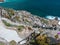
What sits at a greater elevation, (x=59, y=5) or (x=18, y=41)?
(x=18, y=41)

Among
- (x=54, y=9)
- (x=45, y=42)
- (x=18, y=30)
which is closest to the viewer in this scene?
(x=45, y=42)

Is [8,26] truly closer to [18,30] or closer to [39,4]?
[18,30]

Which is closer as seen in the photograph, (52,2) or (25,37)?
(25,37)

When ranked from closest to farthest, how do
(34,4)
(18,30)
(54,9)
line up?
(18,30), (54,9), (34,4)

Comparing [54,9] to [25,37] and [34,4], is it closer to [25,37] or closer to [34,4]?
[34,4]

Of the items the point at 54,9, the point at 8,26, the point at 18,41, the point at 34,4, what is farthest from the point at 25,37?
the point at 34,4

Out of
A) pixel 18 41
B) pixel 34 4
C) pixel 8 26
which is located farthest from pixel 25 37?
pixel 34 4
